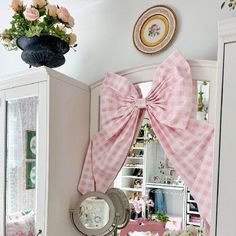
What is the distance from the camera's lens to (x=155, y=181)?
153 cm

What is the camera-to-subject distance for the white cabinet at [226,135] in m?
1.02

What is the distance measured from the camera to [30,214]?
1536 mm

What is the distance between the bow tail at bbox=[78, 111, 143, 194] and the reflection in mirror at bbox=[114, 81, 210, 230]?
38mm

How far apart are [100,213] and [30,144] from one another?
0.54 meters

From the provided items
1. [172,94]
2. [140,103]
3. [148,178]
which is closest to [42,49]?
[140,103]

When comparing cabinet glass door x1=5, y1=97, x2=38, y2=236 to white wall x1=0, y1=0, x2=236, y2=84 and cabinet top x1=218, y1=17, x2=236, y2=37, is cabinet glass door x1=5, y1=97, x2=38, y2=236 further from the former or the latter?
cabinet top x1=218, y1=17, x2=236, y2=37

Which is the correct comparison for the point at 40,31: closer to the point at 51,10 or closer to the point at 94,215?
the point at 51,10

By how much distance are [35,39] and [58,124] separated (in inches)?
18.5

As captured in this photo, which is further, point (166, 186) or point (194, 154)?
point (166, 186)

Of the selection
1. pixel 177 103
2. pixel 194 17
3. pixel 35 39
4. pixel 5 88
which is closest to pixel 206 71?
pixel 177 103

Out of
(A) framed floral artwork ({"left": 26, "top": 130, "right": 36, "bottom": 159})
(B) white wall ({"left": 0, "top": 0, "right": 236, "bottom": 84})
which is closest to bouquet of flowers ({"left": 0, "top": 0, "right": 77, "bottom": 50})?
(B) white wall ({"left": 0, "top": 0, "right": 236, "bottom": 84})

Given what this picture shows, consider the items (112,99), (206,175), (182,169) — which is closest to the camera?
(206,175)

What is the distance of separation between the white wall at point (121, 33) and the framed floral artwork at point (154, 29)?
0.11 feet

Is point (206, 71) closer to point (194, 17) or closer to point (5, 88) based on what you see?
point (194, 17)
